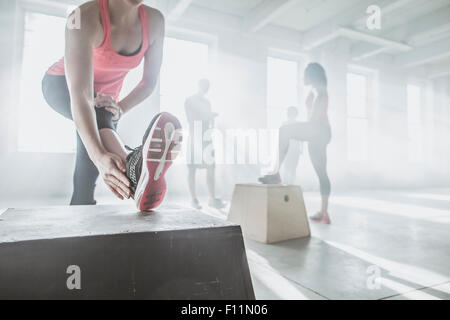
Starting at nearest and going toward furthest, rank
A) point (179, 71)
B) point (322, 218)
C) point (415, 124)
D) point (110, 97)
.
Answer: point (110, 97) < point (322, 218) < point (179, 71) < point (415, 124)

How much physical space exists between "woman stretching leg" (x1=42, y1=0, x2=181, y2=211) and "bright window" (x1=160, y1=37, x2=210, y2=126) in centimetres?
367

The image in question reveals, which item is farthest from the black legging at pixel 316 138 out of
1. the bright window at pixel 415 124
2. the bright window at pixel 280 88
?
the bright window at pixel 415 124

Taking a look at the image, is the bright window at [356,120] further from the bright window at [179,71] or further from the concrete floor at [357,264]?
the concrete floor at [357,264]

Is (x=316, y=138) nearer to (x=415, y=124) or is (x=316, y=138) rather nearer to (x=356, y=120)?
(x=356, y=120)

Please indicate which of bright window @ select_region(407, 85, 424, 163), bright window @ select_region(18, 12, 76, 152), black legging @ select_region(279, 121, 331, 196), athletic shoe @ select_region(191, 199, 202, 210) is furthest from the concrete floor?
bright window @ select_region(407, 85, 424, 163)

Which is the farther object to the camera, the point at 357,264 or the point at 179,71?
the point at 179,71

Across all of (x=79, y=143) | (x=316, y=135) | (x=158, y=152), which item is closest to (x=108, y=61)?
(x=79, y=143)

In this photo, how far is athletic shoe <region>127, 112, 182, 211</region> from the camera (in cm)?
90

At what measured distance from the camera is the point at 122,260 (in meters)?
0.62

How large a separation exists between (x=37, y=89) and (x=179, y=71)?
7.13ft

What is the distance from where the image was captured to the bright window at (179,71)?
5.06 metres
